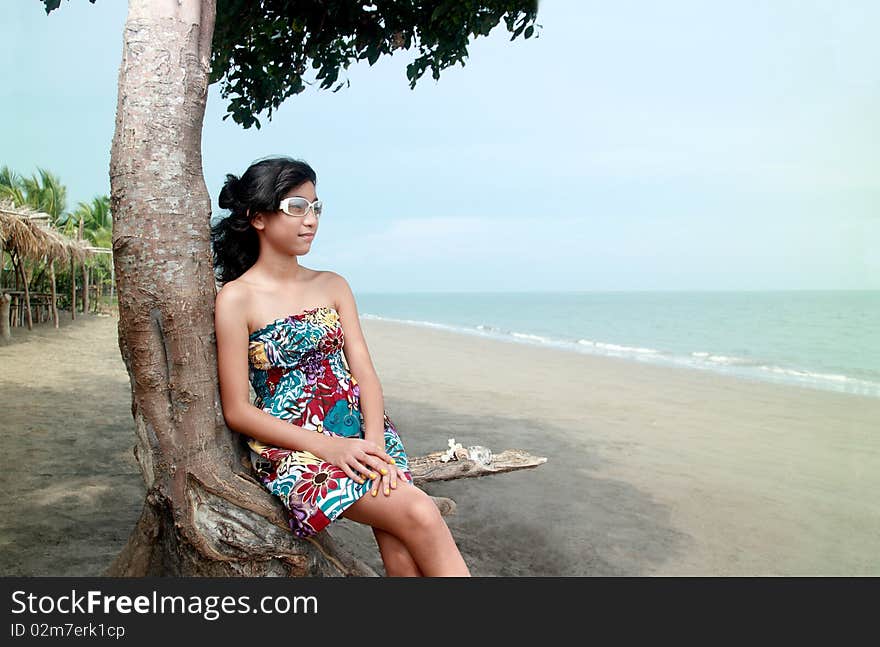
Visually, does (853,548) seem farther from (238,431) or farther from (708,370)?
(708,370)

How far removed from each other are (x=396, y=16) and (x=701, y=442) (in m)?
5.45

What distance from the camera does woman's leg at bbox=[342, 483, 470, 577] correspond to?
2461 mm

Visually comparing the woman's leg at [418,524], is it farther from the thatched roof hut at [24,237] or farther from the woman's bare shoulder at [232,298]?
the thatched roof hut at [24,237]

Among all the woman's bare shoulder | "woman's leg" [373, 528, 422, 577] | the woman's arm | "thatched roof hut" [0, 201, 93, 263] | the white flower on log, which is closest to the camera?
"woman's leg" [373, 528, 422, 577]

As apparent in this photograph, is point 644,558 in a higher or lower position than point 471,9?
lower

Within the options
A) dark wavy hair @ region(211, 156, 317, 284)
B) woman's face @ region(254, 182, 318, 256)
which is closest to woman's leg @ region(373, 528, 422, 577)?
woman's face @ region(254, 182, 318, 256)

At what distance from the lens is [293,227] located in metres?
2.80

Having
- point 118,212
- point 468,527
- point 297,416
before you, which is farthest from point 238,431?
point 468,527

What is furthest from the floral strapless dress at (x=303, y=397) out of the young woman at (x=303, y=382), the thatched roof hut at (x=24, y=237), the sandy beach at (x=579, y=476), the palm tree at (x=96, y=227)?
A: the palm tree at (x=96, y=227)

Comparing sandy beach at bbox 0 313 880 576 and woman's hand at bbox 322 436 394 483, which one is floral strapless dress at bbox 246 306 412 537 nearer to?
woman's hand at bbox 322 436 394 483

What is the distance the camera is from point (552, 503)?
5.43m

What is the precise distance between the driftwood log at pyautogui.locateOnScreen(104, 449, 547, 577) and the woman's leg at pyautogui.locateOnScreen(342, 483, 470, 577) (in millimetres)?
360

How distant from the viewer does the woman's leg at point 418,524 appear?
8.07 ft

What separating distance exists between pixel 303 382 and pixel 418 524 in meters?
0.73
